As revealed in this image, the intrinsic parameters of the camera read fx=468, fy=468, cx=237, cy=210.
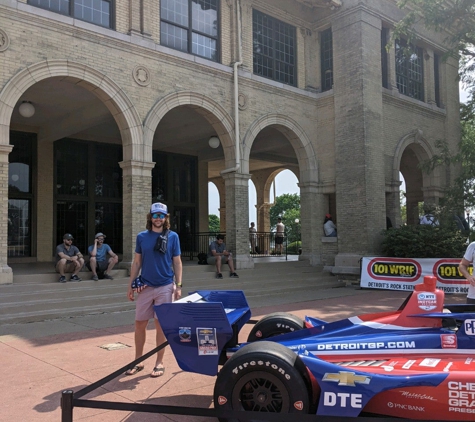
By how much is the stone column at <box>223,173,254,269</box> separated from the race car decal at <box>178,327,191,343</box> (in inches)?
401

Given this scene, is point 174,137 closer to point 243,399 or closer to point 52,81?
point 52,81

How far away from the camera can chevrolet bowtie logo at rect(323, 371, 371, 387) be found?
3.32 meters

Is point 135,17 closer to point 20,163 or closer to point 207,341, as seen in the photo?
point 20,163

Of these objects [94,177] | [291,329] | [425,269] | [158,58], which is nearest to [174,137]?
[94,177]

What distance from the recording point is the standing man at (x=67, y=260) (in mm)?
10539

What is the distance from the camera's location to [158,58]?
512 inches

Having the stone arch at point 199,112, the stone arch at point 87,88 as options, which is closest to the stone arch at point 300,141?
the stone arch at point 199,112

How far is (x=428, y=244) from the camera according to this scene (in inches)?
570

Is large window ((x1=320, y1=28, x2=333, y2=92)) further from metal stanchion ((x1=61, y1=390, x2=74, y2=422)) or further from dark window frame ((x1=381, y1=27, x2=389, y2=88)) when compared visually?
metal stanchion ((x1=61, y1=390, x2=74, y2=422))

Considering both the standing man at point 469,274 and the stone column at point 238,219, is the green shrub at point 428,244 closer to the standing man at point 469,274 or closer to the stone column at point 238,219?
the stone column at point 238,219

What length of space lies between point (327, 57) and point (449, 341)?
15758mm

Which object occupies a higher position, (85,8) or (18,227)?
(85,8)

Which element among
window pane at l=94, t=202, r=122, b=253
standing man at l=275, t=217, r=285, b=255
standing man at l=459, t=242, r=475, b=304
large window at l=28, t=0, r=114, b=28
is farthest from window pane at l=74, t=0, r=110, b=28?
standing man at l=275, t=217, r=285, b=255

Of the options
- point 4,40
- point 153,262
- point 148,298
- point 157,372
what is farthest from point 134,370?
point 4,40
